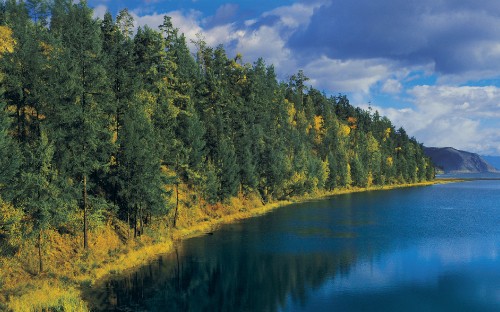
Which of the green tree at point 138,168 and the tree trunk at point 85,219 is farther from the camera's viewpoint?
the green tree at point 138,168

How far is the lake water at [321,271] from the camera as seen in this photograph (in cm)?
3634

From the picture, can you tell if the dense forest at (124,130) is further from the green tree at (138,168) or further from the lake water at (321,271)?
the lake water at (321,271)

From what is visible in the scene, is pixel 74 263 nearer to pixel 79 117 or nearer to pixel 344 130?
pixel 79 117

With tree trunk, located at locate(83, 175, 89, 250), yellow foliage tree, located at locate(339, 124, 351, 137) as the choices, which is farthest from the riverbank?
yellow foliage tree, located at locate(339, 124, 351, 137)

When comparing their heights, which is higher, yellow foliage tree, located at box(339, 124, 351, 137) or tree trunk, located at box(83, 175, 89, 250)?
yellow foliage tree, located at box(339, 124, 351, 137)

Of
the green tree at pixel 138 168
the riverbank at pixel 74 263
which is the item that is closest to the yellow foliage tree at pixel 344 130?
the riverbank at pixel 74 263

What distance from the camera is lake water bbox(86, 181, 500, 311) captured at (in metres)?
36.3

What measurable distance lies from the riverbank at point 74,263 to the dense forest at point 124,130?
5.87ft

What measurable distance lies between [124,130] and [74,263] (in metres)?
16.0

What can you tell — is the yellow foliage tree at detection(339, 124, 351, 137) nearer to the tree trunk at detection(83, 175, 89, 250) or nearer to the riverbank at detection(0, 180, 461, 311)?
the riverbank at detection(0, 180, 461, 311)

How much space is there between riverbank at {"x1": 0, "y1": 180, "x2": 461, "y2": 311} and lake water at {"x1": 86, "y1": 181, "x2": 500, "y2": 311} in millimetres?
1982

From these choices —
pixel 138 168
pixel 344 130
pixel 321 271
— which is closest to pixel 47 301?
pixel 138 168

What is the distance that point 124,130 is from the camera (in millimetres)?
49938

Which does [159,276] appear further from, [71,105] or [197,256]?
[71,105]
